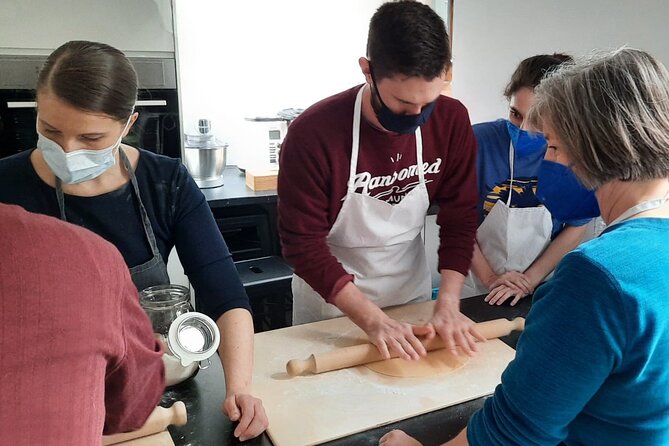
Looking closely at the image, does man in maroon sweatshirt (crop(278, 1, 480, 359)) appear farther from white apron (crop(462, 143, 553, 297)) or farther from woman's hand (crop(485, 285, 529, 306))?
white apron (crop(462, 143, 553, 297))

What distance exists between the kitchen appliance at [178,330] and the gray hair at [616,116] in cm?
65

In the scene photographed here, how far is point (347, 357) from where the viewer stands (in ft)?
3.77

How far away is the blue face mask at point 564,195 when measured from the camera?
3.84 feet

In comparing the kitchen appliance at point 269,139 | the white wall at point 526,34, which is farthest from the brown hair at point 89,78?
the kitchen appliance at point 269,139

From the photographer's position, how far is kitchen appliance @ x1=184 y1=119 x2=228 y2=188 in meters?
2.56

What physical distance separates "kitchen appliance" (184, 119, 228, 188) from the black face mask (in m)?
1.42

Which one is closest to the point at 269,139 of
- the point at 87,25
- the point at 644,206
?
the point at 87,25

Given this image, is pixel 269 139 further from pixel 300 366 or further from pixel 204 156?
pixel 300 366

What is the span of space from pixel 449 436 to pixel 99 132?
0.85m

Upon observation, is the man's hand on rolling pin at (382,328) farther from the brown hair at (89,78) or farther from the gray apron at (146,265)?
the brown hair at (89,78)

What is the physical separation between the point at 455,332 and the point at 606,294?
1.94 ft

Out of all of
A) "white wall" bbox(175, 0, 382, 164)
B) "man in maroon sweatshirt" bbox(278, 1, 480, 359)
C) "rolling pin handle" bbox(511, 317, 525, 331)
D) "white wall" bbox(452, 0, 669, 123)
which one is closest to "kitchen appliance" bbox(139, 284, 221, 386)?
"man in maroon sweatshirt" bbox(278, 1, 480, 359)

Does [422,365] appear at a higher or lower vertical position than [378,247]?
lower

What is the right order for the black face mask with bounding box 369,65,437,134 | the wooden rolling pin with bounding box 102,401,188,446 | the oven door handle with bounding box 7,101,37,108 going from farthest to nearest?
1. the oven door handle with bounding box 7,101,37,108
2. the black face mask with bounding box 369,65,437,134
3. the wooden rolling pin with bounding box 102,401,188,446
